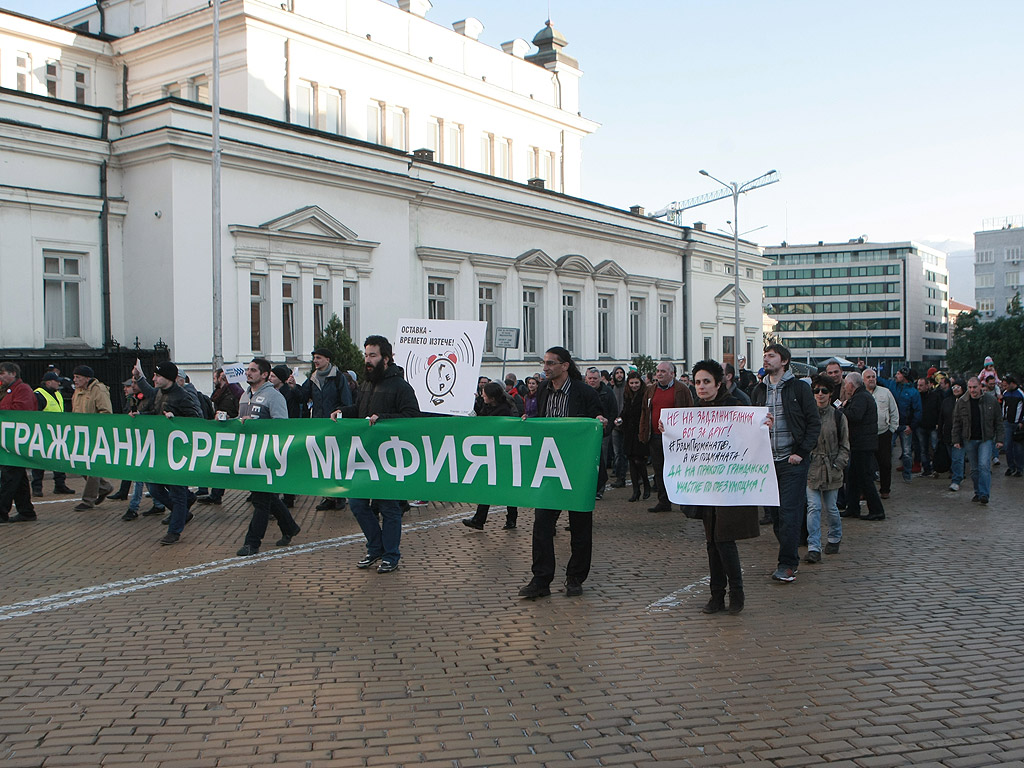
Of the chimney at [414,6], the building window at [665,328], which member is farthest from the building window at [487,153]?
the building window at [665,328]

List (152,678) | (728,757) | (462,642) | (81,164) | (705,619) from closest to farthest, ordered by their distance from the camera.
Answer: (728,757) < (152,678) < (462,642) < (705,619) < (81,164)

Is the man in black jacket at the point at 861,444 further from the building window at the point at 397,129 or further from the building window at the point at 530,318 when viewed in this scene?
the building window at the point at 397,129

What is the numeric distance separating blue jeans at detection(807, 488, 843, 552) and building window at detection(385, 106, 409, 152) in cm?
3286

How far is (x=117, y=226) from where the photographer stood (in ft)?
89.4

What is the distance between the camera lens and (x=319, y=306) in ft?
100

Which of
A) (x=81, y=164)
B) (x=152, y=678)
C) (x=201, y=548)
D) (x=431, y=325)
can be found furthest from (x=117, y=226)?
(x=152, y=678)

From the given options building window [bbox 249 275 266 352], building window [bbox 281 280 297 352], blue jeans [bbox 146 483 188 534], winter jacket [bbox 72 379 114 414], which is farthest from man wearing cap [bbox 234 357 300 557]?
building window [bbox 281 280 297 352]

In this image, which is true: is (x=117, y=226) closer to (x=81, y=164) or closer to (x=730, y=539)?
(x=81, y=164)

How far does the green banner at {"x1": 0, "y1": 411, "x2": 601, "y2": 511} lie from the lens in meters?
8.23

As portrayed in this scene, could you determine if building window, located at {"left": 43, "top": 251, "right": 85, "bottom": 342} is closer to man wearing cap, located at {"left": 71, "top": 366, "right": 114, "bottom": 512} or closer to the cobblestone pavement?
man wearing cap, located at {"left": 71, "top": 366, "right": 114, "bottom": 512}

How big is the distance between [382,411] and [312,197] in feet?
71.6

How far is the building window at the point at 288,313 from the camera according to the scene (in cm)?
2944

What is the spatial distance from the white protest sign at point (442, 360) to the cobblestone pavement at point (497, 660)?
11.3 ft

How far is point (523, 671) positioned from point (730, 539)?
2252 mm
